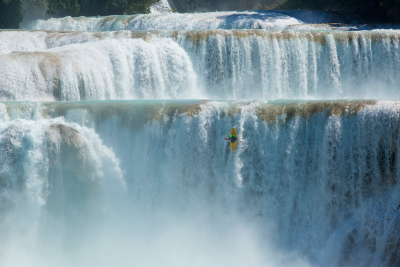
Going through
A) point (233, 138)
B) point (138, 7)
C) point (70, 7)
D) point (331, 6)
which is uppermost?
point (138, 7)

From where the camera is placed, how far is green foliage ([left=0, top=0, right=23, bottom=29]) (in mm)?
21203

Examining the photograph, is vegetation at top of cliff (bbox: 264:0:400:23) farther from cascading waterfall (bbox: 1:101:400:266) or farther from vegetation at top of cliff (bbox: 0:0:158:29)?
cascading waterfall (bbox: 1:101:400:266)

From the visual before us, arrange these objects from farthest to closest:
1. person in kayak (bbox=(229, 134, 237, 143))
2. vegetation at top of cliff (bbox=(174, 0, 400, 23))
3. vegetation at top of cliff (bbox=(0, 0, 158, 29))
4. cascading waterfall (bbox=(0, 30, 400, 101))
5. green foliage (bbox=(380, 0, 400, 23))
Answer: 1. vegetation at top of cliff (bbox=(0, 0, 158, 29))
2. vegetation at top of cliff (bbox=(174, 0, 400, 23))
3. green foliage (bbox=(380, 0, 400, 23))
4. cascading waterfall (bbox=(0, 30, 400, 101))
5. person in kayak (bbox=(229, 134, 237, 143))

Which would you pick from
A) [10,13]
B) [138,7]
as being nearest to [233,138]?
[10,13]

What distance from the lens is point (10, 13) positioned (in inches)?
839

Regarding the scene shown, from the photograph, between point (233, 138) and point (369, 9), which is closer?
point (233, 138)

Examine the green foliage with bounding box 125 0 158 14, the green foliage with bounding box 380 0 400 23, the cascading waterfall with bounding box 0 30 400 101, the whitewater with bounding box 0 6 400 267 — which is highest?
the green foliage with bounding box 125 0 158 14

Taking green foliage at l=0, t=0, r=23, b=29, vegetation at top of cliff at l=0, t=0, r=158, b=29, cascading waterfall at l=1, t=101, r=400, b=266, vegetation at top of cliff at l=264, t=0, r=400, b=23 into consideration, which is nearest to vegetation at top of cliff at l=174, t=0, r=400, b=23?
vegetation at top of cliff at l=264, t=0, r=400, b=23

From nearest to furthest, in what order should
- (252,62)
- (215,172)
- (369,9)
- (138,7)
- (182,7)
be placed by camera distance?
(215,172) < (252,62) < (369,9) < (138,7) < (182,7)

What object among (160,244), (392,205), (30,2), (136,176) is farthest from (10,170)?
(30,2)

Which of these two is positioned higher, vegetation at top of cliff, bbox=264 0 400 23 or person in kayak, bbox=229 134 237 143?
vegetation at top of cliff, bbox=264 0 400 23

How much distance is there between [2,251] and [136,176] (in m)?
3.25

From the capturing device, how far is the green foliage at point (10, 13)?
21203 mm

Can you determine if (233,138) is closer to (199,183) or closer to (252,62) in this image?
(199,183)
